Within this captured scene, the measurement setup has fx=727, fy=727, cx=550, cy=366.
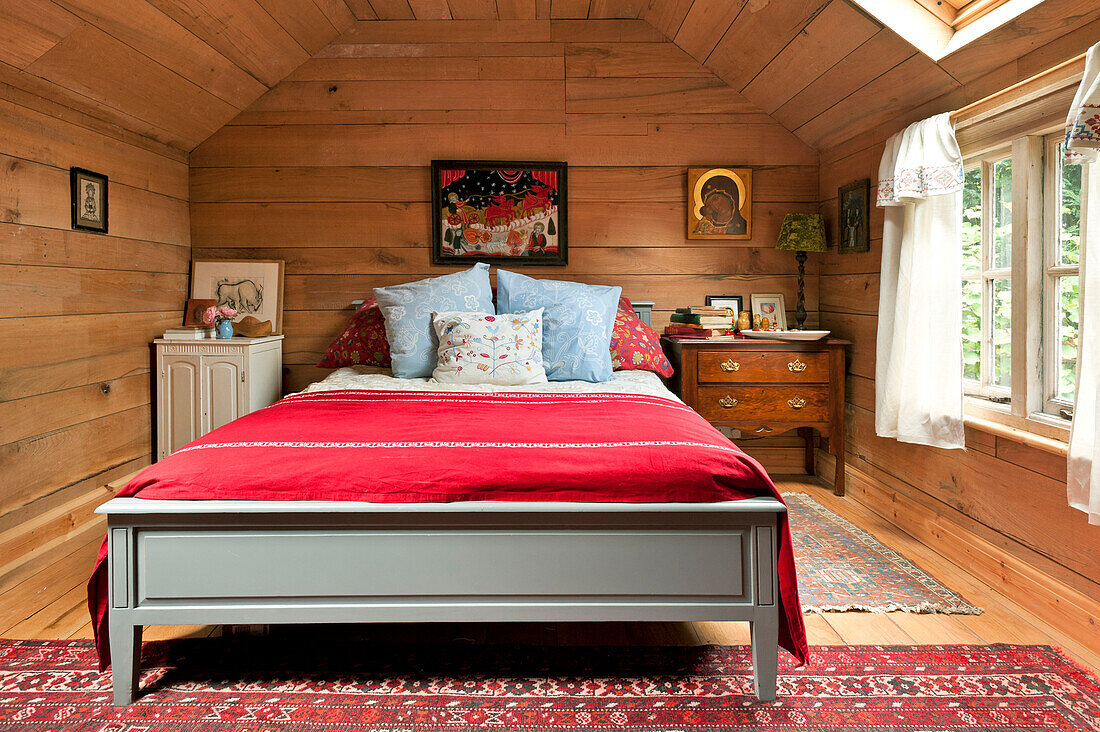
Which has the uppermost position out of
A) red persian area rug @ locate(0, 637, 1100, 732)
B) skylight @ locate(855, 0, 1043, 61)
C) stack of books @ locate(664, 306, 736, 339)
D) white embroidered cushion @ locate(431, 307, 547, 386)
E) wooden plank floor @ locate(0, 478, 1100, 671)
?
skylight @ locate(855, 0, 1043, 61)

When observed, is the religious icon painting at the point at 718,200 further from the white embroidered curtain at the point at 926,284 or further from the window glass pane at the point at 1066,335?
the window glass pane at the point at 1066,335

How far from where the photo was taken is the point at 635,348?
337cm

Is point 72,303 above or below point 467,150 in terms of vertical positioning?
below

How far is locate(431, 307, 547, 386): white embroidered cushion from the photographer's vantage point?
2.89m

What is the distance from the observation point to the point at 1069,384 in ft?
Answer: 7.39

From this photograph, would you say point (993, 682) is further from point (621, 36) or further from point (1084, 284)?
point (621, 36)

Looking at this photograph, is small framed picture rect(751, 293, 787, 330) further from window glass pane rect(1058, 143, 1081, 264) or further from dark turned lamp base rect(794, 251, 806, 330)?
window glass pane rect(1058, 143, 1081, 264)

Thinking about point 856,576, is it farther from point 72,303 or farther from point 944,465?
point 72,303

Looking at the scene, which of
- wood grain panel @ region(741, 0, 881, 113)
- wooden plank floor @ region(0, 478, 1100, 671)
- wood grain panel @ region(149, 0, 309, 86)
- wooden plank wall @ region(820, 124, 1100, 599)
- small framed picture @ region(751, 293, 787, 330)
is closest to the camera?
wooden plank floor @ region(0, 478, 1100, 671)

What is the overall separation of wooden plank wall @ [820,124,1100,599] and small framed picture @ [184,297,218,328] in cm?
322

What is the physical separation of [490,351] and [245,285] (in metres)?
1.65

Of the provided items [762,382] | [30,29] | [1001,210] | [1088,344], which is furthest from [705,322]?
[30,29]

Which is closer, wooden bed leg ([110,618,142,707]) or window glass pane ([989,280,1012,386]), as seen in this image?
wooden bed leg ([110,618,142,707])

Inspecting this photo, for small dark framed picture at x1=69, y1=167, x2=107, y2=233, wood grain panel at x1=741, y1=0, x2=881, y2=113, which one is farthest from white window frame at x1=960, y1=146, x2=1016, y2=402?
small dark framed picture at x1=69, y1=167, x2=107, y2=233
